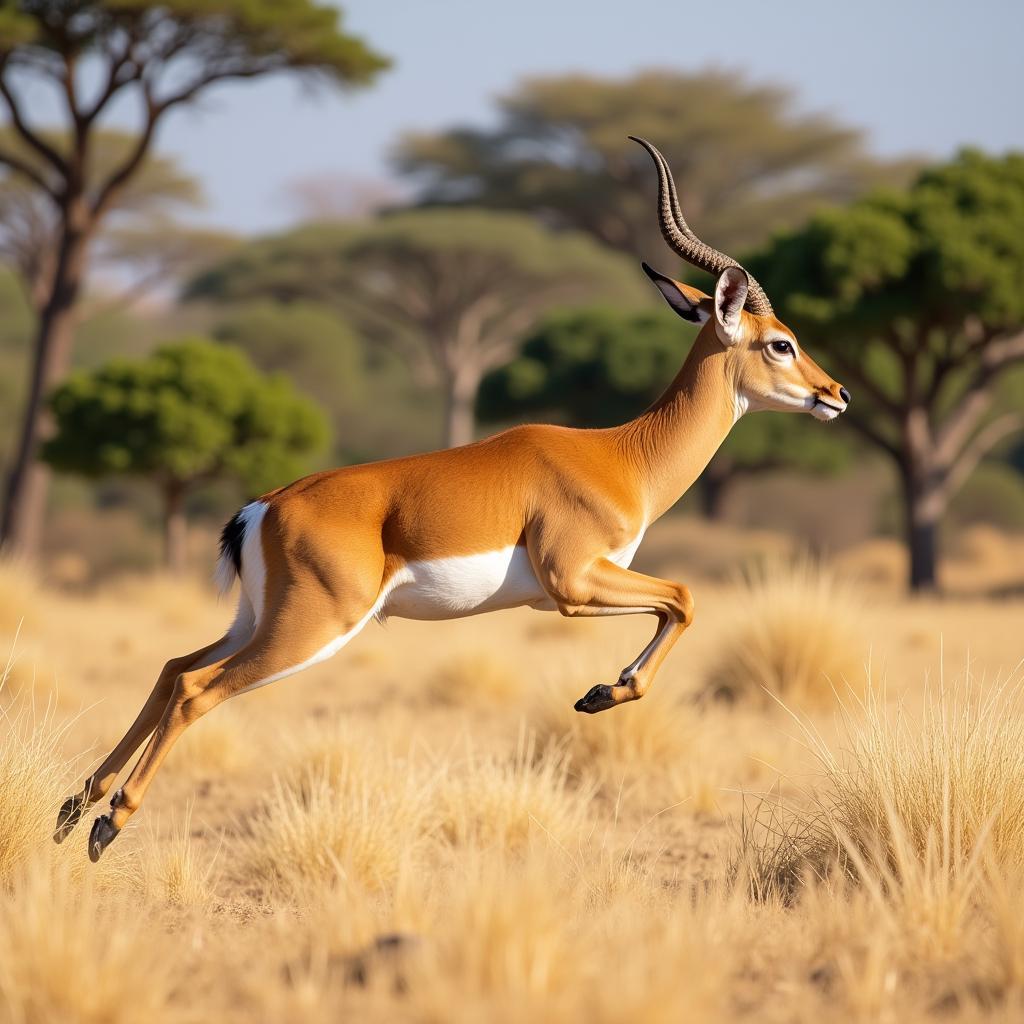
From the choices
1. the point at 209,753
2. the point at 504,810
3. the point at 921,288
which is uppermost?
the point at 504,810

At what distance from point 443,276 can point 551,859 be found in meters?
30.3

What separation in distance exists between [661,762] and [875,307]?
1377 cm

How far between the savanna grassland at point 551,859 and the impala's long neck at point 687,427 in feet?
3.52

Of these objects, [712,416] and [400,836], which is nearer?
[712,416]

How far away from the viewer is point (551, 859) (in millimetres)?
5660

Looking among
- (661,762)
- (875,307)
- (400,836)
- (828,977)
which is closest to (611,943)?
(828,977)

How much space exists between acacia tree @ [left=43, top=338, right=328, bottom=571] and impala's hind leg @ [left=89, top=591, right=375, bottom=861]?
1723cm

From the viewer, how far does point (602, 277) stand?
122ft

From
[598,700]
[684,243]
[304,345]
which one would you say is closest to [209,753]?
[598,700]

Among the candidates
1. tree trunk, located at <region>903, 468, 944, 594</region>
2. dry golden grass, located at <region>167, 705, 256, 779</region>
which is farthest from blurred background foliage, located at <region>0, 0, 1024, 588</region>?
dry golden grass, located at <region>167, 705, 256, 779</region>

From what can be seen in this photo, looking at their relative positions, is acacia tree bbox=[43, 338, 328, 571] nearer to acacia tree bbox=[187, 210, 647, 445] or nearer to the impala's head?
acacia tree bbox=[187, 210, 647, 445]

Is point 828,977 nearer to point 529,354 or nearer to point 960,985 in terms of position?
point 960,985

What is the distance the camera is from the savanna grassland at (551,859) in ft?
12.5

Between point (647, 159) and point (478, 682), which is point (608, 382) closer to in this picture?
point (647, 159)
